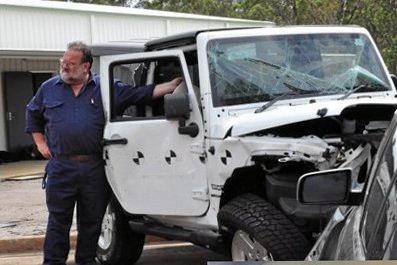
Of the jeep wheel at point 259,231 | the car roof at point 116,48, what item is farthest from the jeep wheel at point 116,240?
the jeep wheel at point 259,231

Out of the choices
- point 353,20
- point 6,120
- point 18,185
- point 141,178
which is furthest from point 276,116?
point 353,20

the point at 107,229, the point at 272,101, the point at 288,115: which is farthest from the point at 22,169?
the point at 288,115

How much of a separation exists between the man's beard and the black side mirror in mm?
710

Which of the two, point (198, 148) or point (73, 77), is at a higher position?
point (73, 77)

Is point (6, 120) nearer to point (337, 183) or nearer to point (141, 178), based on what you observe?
point (141, 178)

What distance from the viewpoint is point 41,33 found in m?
16.7

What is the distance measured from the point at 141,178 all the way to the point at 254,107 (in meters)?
1.18

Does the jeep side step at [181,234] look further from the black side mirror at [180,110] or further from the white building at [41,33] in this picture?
the white building at [41,33]

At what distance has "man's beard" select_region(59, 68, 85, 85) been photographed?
217 inches

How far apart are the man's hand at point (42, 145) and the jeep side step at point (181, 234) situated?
105 cm

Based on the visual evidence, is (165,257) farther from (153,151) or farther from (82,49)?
(82,49)

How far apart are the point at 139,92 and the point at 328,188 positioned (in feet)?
10.7

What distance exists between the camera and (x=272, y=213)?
485cm

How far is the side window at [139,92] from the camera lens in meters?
5.91
